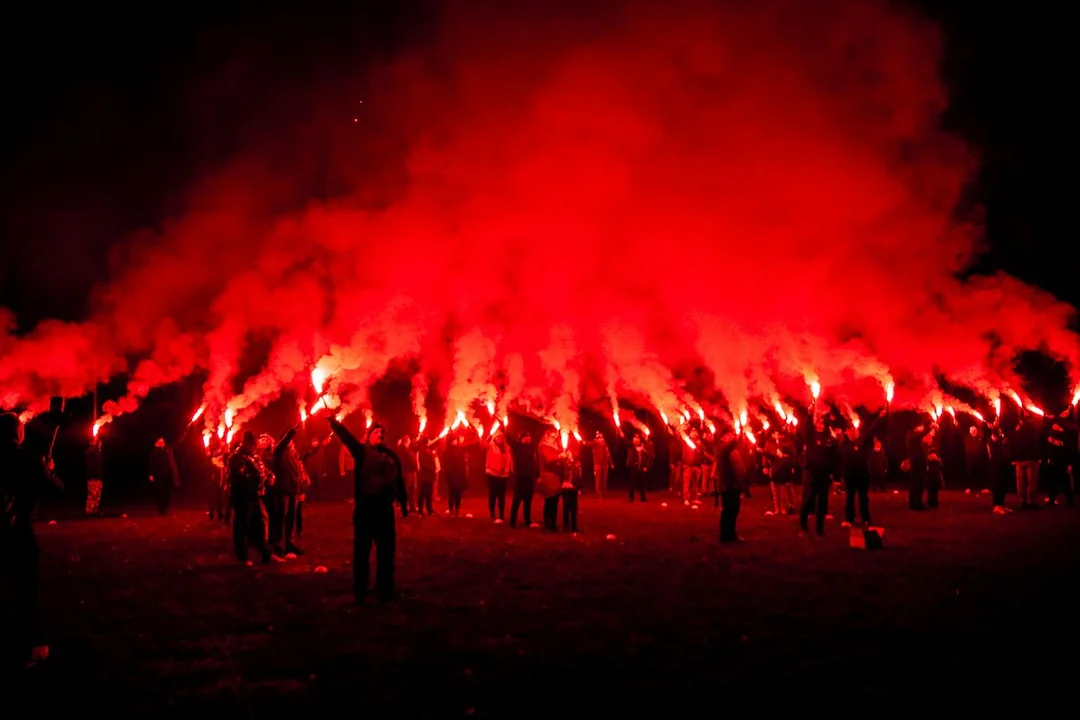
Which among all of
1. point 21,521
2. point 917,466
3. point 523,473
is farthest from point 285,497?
point 917,466

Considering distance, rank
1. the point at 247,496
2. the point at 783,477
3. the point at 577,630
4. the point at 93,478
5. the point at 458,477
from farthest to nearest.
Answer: the point at 93,478 < the point at 458,477 < the point at 783,477 < the point at 247,496 < the point at 577,630

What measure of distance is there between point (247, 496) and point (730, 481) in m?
7.89

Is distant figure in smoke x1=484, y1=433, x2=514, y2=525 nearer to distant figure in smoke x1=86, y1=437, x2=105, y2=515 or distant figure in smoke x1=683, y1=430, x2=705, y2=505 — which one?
distant figure in smoke x1=683, y1=430, x2=705, y2=505

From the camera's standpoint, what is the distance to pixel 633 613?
715cm

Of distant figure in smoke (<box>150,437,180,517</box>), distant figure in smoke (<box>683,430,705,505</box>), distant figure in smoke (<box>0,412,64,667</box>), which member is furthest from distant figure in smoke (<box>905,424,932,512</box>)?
distant figure in smoke (<box>150,437,180,517</box>)

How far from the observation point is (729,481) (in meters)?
11.8

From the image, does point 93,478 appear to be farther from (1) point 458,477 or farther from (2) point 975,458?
(2) point 975,458

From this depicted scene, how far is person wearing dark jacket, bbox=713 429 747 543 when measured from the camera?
11820mm

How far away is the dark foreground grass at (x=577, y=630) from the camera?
4.82 m

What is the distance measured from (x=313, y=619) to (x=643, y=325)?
25.9 meters

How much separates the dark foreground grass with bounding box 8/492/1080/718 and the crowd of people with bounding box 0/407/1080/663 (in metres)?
0.76

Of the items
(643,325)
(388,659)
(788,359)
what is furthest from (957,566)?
(643,325)

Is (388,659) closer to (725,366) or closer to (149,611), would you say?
(149,611)

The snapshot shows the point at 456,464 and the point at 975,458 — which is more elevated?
the point at 456,464
